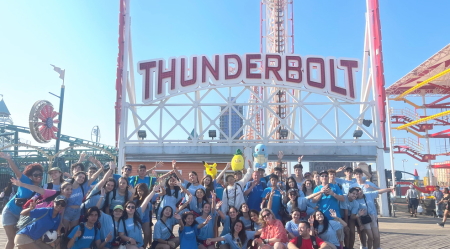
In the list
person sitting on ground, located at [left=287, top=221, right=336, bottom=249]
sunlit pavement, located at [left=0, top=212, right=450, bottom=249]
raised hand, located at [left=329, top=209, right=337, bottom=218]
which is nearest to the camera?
person sitting on ground, located at [left=287, top=221, right=336, bottom=249]

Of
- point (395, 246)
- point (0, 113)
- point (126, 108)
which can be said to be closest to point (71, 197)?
point (395, 246)

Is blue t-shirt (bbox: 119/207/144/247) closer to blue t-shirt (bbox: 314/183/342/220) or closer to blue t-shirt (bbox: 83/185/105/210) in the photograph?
blue t-shirt (bbox: 83/185/105/210)

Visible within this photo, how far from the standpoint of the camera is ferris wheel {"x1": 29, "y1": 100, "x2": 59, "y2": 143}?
68.3 feet

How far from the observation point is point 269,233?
18.2 ft

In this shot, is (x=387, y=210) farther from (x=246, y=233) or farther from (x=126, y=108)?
(x=126, y=108)

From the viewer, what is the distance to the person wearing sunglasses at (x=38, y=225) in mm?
4668

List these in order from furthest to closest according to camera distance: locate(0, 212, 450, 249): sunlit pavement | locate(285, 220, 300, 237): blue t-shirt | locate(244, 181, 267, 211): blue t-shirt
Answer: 1. locate(0, 212, 450, 249): sunlit pavement
2. locate(244, 181, 267, 211): blue t-shirt
3. locate(285, 220, 300, 237): blue t-shirt

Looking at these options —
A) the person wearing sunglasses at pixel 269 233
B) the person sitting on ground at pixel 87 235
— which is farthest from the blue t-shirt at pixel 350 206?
the person sitting on ground at pixel 87 235

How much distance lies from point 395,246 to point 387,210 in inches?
255

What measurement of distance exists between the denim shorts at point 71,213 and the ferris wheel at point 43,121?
697 inches

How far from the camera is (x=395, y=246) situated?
24.4 ft

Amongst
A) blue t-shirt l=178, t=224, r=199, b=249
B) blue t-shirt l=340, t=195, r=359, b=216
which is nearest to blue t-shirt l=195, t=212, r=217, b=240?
blue t-shirt l=178, t=224, r=199, b=249

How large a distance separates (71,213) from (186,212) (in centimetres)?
191

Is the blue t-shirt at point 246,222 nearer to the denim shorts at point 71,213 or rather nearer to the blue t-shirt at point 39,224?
the denim shorts at point 71,213
